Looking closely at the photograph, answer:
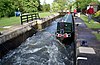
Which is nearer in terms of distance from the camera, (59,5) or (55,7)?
(55,7)

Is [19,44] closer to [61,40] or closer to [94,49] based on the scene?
[61,40]

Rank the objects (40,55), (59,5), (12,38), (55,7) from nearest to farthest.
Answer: (40,55)
(12,38)
(55,7)
(59,5)

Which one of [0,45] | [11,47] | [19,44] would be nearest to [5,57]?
[0,45]

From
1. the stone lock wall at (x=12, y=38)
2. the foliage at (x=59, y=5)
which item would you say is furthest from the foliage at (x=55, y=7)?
the stone lock wall at (x=12, y=38)

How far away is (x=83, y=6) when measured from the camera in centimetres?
5700

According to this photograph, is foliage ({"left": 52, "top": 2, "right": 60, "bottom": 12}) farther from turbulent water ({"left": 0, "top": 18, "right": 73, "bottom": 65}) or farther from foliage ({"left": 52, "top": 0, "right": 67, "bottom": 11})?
turbulent water ({"left": 0, "top": 18, "right": 73, "bottom": 65})

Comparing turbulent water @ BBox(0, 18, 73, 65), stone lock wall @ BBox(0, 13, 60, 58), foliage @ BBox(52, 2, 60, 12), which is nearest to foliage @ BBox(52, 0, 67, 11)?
foliage @ BBox(52, 2, 60, 12)

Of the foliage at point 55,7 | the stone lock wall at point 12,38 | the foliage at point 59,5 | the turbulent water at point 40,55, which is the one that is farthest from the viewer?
the foliage at point 59,5

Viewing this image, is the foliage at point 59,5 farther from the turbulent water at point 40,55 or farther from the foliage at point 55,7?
the turbulent water at point 40,55

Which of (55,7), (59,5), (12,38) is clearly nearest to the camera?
(12,38)

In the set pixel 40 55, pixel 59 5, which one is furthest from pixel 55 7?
pixel 40 55

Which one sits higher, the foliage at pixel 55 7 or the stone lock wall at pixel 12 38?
the foliage at pixel 55 7

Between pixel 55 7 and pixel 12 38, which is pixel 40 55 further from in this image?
pixel 55 7

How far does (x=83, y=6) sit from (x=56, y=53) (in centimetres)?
4364
